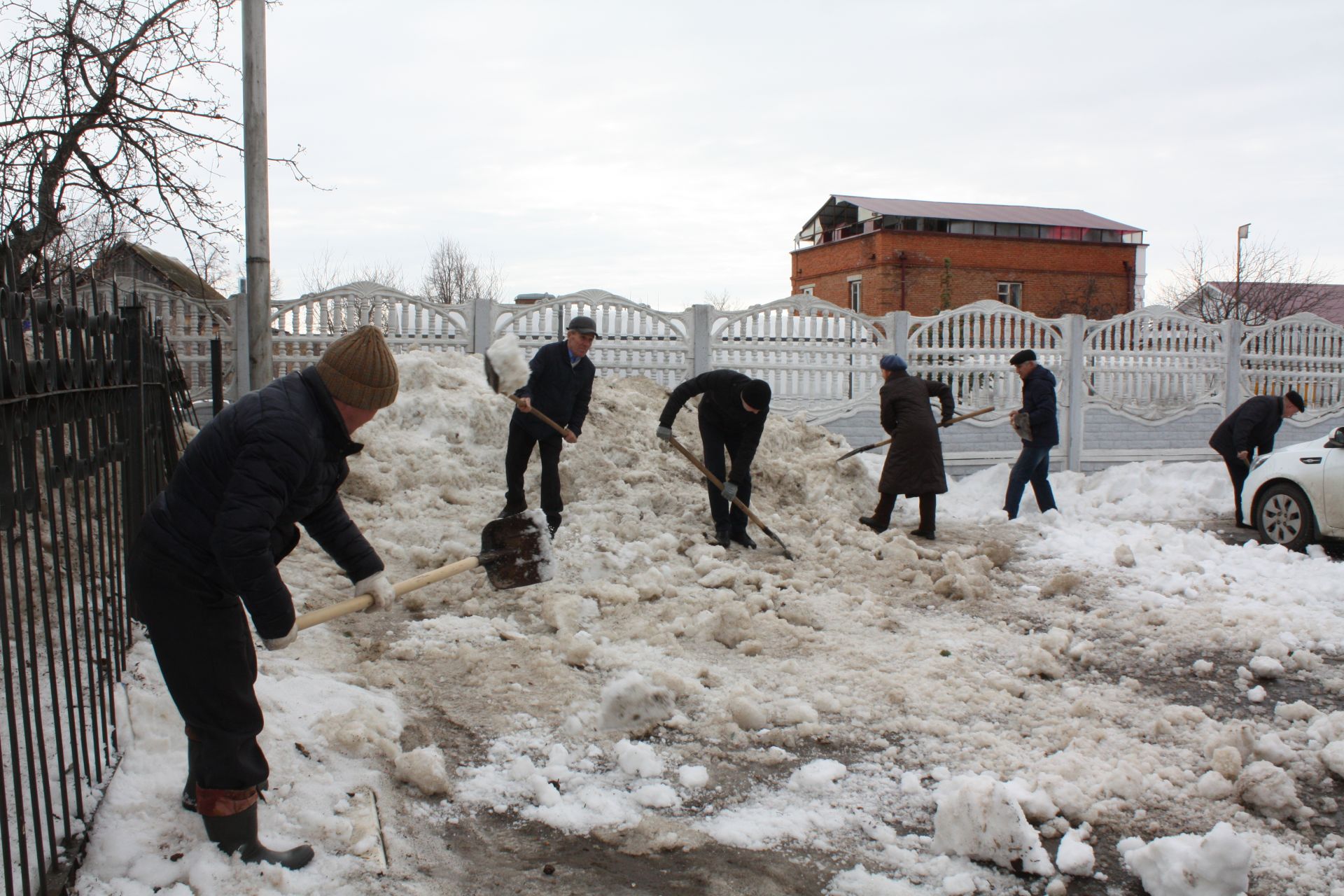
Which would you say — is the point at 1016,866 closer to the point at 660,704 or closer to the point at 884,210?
the point at 660,704

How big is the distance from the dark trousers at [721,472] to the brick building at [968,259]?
→ 23695mm

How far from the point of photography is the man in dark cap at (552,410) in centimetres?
675

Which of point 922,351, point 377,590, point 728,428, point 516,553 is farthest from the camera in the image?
point 922,351

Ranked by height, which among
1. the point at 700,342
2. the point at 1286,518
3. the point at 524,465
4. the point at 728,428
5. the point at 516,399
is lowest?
the point at 1286,518

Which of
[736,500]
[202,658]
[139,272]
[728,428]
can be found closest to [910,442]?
[728,428]

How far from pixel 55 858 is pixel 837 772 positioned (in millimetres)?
2446

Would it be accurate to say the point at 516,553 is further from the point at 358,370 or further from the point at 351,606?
the point at 358,370

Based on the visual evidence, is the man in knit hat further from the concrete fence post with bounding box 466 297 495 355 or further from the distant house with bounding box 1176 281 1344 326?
the distant house with bounding box 1176 281 1344 326

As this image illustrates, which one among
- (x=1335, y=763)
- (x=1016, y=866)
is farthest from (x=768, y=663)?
(x=1335, y=763)

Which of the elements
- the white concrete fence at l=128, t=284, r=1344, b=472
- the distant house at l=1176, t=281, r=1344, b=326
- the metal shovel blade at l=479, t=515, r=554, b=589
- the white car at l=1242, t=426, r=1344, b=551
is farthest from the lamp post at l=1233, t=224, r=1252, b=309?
the metal shovel blade at l=479, t=515, r=554, b=589

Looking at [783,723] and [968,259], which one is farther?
[968,259]

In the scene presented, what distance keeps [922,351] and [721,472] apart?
15.6 ft

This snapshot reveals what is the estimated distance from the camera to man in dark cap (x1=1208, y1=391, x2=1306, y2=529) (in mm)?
9180

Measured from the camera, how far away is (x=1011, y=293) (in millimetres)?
31984
